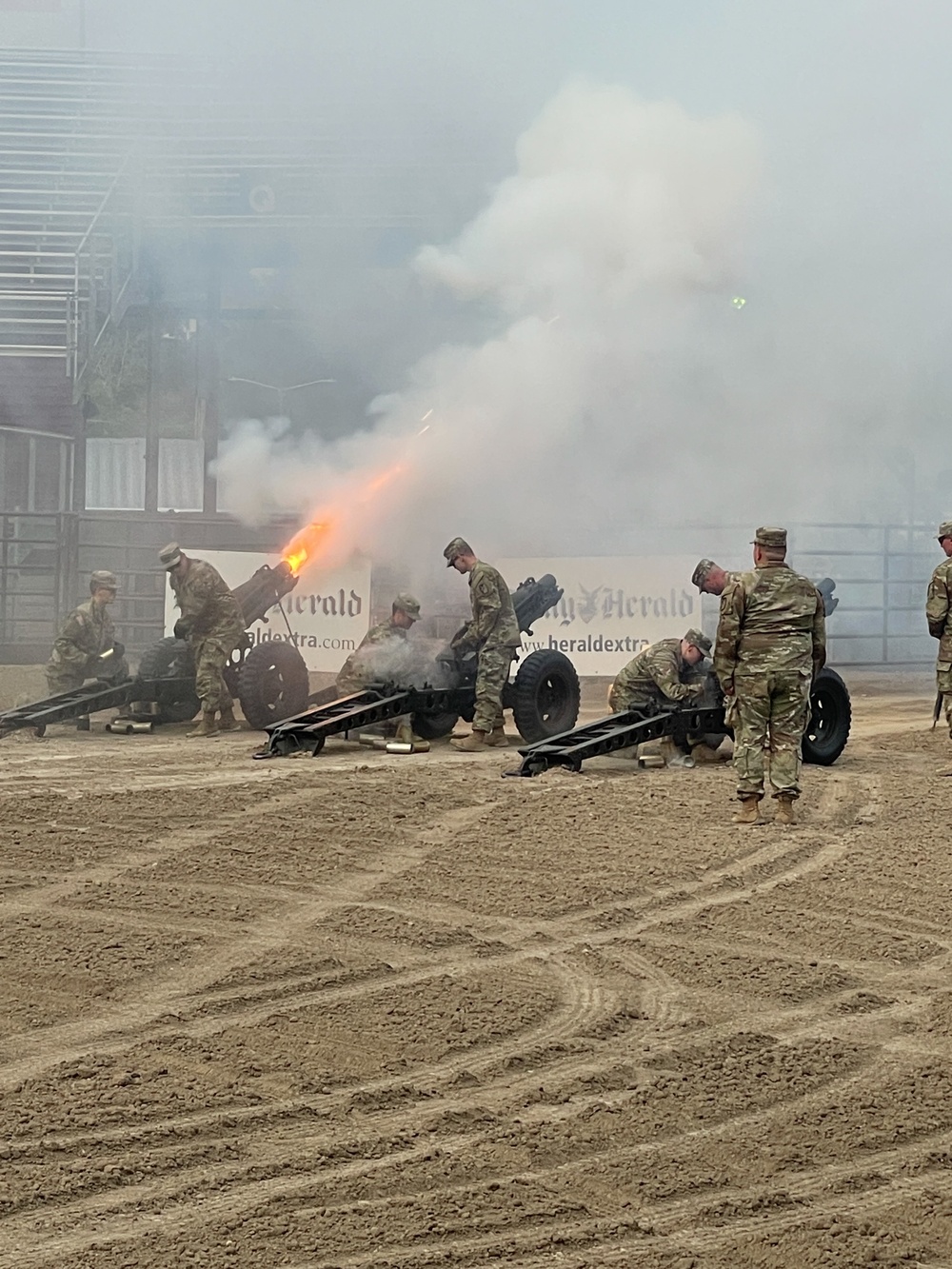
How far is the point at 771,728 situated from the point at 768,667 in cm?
36

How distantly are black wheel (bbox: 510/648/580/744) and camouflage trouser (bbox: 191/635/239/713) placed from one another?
2.49 m

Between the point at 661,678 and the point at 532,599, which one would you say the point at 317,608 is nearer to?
the point at 532,599

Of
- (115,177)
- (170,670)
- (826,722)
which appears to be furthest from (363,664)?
(115,177)

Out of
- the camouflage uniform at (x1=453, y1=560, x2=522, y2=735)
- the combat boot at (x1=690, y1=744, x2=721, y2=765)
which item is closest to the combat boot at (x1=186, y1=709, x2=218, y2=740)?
the camouflage uniform at (x1=453, y1=560, x2=522, y2=735)

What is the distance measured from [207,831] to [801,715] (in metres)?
3.30

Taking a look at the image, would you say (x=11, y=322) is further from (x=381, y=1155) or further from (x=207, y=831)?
(x=381, y=1155)

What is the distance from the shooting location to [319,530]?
49.5 feet

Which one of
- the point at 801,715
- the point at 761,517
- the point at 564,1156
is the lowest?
the point at 564,1156

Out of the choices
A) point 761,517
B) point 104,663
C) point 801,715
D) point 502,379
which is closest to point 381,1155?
point 801,715

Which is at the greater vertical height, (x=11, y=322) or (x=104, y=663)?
(x=11, y=322)

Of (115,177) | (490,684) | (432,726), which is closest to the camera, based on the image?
(490,684)

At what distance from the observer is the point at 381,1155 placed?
13.2 ft

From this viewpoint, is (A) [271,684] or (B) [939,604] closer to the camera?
A: (B) [939,604]

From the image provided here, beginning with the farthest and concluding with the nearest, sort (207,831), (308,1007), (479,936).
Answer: (207,831) → (479,936) → (308,1007)
